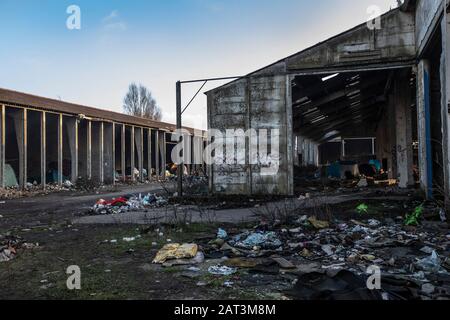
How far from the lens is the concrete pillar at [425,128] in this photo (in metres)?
9.69

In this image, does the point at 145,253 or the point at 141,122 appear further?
the point at 141,122

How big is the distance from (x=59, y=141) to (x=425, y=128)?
15.9m

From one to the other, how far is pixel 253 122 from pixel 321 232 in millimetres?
6362

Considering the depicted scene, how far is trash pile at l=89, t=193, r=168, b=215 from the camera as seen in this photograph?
10.3m

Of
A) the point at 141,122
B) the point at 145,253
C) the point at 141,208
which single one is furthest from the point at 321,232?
the point at 141,122

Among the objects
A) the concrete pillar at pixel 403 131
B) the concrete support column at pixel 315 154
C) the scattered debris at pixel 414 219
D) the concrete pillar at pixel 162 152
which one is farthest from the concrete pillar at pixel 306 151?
the scattered debris at pixel 414 219

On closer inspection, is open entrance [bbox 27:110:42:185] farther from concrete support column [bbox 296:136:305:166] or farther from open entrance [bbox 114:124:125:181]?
concrete support column [bbox 296:136:305:166]

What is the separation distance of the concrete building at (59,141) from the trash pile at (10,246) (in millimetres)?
10693

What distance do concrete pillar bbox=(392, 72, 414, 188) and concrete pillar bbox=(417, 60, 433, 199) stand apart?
2687mm

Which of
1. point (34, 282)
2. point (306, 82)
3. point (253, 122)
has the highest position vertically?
point (306, 82)

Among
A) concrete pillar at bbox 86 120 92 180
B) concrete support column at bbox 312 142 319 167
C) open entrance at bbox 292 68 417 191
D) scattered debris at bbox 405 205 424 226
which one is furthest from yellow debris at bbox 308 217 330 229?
concrete support column at bbox 312 142 319 167

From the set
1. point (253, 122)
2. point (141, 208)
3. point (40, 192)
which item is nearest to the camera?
point (141, 208)

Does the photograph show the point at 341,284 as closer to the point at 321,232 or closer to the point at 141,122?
the point at 321,232
